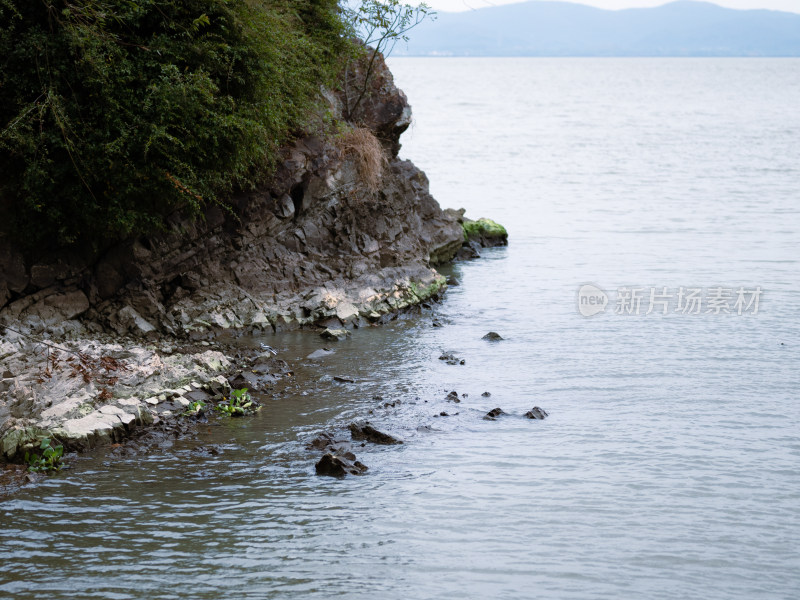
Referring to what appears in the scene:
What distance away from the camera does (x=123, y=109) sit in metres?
12.9

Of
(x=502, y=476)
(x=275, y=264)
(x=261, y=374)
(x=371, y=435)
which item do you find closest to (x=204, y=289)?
(x=275, y=264)

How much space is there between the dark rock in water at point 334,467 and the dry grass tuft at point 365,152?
9343 millimetres

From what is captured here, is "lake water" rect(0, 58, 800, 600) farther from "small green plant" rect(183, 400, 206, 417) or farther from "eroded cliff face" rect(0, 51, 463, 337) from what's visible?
"eroded cliff face" rect(0, 51, 463, 337)

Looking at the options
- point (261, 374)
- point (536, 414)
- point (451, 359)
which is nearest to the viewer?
point (536, 414)

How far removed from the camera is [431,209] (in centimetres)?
2195

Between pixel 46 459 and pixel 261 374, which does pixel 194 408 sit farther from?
pixel 46 459

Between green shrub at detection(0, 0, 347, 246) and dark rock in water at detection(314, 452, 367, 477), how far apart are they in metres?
5.62

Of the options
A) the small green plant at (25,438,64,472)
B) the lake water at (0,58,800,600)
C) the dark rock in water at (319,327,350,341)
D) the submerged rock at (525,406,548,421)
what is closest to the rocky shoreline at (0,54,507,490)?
the small green plant at (25,438,64,472)

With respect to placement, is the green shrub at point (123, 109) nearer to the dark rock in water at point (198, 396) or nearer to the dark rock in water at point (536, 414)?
the dark rock in water at point (198, 396)

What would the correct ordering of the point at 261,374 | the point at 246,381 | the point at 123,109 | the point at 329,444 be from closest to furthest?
the point at 329,444
the point at 246,381
the point at 123,109
the point at 261,374

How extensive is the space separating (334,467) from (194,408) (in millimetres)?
2699

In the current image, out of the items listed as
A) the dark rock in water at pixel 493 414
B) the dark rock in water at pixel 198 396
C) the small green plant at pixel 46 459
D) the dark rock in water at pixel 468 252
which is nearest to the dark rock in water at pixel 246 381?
the dark rock in water at pixel 198 396

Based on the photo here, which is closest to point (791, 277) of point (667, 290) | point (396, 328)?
point (667, 290)

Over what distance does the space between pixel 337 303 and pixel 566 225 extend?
14500mm
